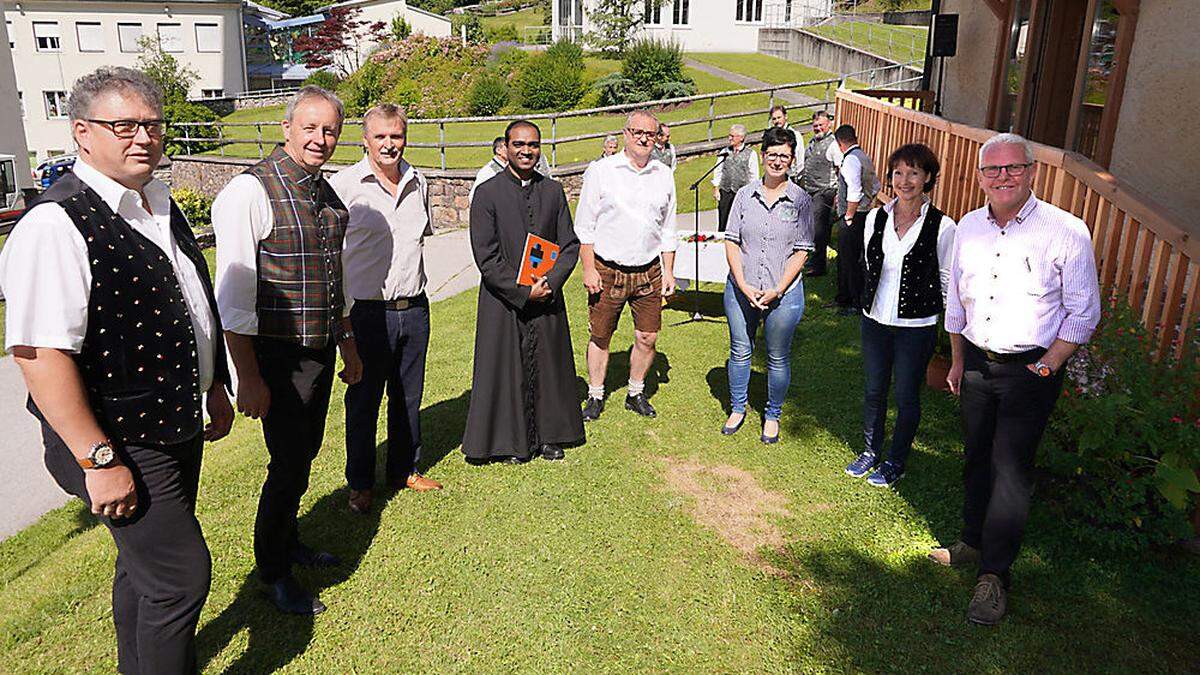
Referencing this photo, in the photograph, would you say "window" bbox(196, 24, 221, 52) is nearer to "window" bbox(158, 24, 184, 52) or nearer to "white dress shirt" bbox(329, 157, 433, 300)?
"window" bbox(158, 24, 184, 52)

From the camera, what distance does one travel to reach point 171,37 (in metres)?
39.5

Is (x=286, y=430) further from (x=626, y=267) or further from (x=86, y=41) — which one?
(x=86, y=41)

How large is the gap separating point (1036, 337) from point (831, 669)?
5.28 ft

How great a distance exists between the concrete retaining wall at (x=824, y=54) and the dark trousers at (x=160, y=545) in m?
25.4

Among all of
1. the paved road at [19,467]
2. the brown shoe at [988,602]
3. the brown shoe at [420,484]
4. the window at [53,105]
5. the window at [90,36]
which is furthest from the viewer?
the window at [90,36]

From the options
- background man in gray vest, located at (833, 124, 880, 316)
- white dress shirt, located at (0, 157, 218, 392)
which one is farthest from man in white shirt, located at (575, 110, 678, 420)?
white dress shirt, located at (0, 157, 218, 392)

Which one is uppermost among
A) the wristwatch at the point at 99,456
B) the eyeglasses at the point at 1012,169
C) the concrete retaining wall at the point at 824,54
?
the concrete retaining wall at the point at 824,54

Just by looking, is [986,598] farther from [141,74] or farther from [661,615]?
[141,74]

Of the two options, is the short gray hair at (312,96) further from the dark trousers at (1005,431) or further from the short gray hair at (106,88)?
the dark trousers at (1005,431)

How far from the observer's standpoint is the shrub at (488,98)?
1038 inches

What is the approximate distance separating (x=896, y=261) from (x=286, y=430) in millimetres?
3202

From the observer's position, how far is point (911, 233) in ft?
14.2

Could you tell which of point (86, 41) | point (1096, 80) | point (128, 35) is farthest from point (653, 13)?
point (1096, 80)

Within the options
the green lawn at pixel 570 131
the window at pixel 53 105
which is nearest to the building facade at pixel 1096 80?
the green lawn at pixel 570 131
